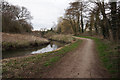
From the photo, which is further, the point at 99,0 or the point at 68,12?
the point at 68,12

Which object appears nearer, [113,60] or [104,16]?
[113,60]

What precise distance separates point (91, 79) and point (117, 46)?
236 cm

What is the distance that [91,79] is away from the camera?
340 cm

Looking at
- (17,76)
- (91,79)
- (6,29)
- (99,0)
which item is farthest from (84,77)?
(6,29)

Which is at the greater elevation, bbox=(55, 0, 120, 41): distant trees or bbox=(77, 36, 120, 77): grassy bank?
bbox=(55, 0, 120, 41): distant trees

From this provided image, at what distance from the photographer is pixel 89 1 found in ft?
39.2

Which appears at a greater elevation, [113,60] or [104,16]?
[104,16]

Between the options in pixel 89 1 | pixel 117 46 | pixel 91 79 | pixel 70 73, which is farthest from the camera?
pixel 89 1

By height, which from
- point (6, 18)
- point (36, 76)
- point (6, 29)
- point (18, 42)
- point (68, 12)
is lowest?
point (36, 76)

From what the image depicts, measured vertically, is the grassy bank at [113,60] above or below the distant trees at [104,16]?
below

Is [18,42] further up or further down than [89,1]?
further down

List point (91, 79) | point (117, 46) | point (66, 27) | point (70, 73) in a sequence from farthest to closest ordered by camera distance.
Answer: point (66, 27) → point (117, 46) → point (70, 73) → point (91, 79)

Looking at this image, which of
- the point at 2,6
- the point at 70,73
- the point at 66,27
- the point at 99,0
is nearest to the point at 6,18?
the point at 2,6

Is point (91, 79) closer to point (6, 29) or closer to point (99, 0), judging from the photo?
point (99, 0)
